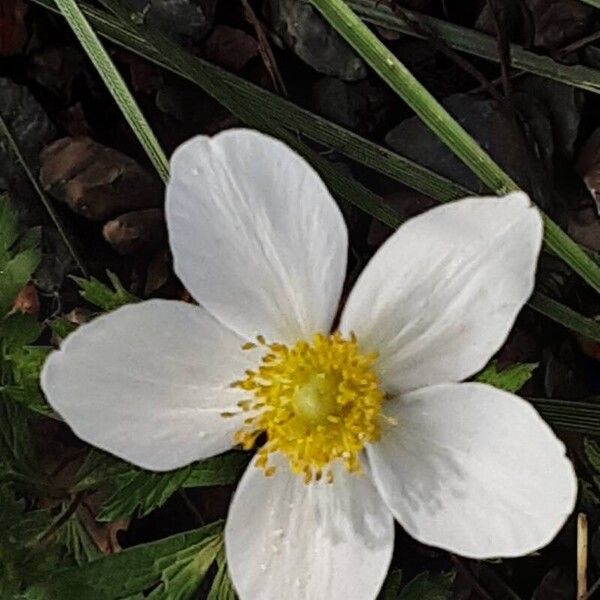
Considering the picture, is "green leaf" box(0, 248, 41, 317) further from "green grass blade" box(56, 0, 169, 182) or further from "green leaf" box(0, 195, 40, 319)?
"green grass blade" box(56, 0, 169, 182)

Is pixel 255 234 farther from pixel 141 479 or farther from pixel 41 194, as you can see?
pixel 41 194

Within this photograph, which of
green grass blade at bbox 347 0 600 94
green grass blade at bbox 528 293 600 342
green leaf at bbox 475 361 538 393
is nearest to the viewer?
green leaf at bbox 475 361 538 393

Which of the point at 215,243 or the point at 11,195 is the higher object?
the point at 215,243

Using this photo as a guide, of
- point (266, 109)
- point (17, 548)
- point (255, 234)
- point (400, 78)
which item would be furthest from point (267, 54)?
point (17, 548)

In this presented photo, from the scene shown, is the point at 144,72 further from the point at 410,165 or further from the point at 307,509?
the point at 307,509

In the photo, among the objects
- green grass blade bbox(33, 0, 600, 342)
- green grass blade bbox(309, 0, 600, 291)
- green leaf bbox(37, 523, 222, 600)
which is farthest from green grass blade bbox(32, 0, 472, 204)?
green leaf bbox(37, 523, 222, 600)

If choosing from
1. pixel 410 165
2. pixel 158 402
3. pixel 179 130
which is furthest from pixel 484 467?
pixel 179 130

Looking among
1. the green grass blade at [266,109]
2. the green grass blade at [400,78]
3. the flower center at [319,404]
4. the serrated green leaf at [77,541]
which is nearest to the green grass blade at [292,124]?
the green grass blade at [266,109]
